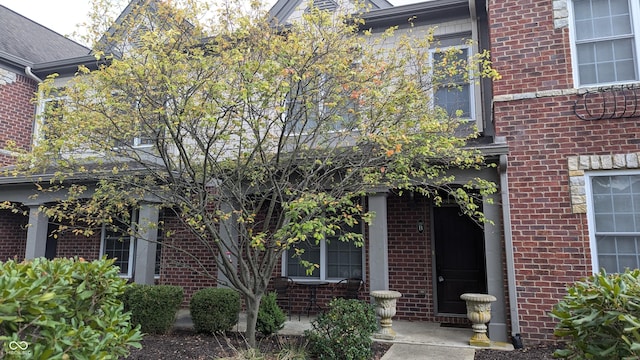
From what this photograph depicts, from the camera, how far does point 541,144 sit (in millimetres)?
6742

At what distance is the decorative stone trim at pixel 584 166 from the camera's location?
6254 millimetres

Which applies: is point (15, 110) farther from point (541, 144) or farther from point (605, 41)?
→ point (605, 41)

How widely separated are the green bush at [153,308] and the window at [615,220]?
6.54m

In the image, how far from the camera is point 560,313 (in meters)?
3.40

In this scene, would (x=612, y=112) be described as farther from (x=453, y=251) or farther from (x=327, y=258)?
(x=327, y=258)

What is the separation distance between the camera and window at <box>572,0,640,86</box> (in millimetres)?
6520

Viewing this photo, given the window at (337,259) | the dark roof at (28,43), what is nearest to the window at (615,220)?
the window at (337,259)

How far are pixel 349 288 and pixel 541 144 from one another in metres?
4.35

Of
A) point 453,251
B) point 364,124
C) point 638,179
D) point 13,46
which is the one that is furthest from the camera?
point 13,46

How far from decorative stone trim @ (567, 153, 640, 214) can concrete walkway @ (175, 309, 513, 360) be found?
233 centimetres

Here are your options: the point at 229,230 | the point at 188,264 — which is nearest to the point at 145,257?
the point at 188,264

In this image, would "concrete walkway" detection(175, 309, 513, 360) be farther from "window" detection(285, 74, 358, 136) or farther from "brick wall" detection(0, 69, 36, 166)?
"brick wall" detection(0, 69, 36, 166)

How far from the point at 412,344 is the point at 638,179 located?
13.3ft

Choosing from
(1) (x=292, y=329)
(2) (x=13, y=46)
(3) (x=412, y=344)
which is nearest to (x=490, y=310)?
(3) (x=412, y=344)
